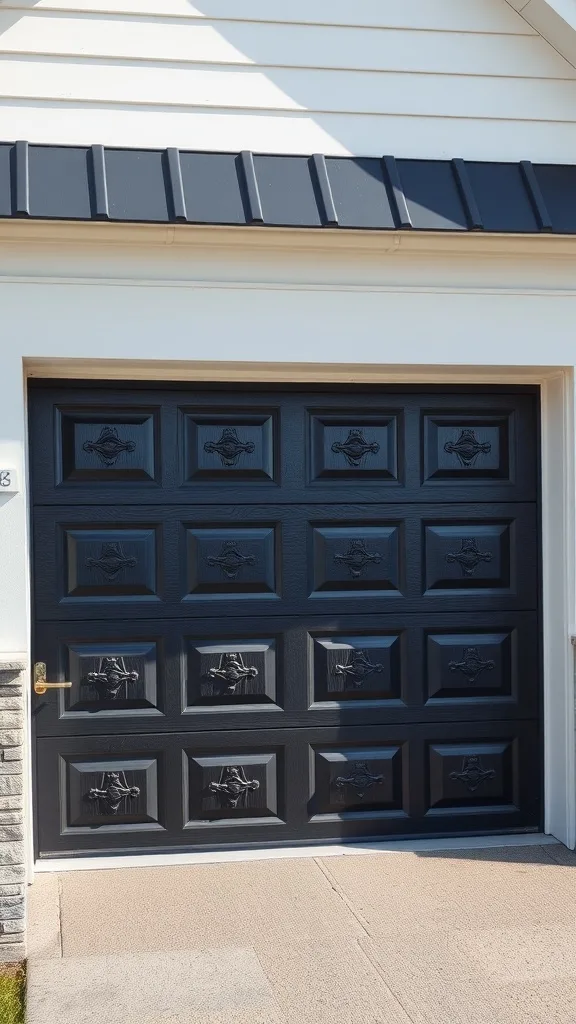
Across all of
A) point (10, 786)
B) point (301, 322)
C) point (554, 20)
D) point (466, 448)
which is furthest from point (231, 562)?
point (554, 20)

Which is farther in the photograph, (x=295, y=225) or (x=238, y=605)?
(x=238, y=605)

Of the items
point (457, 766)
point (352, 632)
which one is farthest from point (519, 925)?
point (352, 632)

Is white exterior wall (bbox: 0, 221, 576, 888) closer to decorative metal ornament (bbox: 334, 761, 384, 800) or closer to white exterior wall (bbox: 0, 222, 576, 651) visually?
white exterior wall (bbox: 0, 222, 576, 651)

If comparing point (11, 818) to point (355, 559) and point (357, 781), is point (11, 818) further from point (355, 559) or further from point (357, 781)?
point (355, 559)

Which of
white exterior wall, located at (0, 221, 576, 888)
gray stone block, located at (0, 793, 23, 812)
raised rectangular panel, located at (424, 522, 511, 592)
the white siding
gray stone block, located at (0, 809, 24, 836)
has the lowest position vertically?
gray stone block, located at (0, 809, 24, 836)

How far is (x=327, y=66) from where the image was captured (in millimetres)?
Answer: 5172

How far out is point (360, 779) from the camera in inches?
214

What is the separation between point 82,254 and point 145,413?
86 cm

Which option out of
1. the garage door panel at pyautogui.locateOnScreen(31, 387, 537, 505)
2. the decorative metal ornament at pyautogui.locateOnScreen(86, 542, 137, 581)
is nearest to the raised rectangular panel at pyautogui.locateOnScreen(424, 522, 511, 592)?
the garage door panel at pyautogui.locateOnScreen(31, 387, 537, 505)

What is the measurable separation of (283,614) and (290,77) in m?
2.77

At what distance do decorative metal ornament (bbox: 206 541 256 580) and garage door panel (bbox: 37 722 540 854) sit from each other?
Result: 33.7 inches

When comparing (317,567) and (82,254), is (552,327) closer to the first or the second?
(317,567)

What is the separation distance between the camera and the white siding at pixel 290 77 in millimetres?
4938

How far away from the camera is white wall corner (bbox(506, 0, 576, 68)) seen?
513cm
